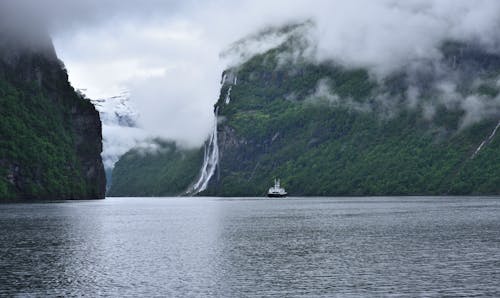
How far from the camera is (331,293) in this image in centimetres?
4812

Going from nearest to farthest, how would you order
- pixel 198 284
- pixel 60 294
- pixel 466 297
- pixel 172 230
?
pixel 466 297 → pixel 60 294 → pixel 198 284 → pixel 172 230

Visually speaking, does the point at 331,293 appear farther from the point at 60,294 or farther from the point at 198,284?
the point at 60,294

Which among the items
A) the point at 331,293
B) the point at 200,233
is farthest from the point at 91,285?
the point at 200,233

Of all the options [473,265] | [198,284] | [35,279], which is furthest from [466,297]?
[35,279]

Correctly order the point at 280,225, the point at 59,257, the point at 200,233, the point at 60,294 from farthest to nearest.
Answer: the point at 280,225
the point at 200,233
the point at 59,257
the point at 60,294

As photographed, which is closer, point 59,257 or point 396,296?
point 396,296

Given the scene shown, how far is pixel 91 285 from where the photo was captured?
53.4 meters

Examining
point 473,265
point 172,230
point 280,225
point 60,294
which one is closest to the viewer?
point 60,294

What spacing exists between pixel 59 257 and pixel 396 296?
37.5 meters

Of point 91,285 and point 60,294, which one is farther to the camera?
point 91,285

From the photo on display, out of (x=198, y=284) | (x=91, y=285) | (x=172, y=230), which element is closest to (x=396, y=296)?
(x=198, y=284)

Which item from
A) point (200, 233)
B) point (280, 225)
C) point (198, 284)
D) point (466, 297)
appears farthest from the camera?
point (280, 225)

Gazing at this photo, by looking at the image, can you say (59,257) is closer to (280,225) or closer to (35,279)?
(35,279)

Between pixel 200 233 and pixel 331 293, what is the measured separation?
54589 millimetres
